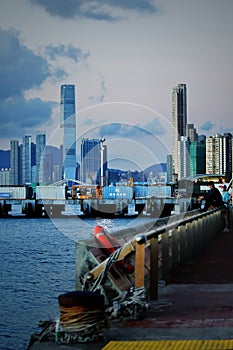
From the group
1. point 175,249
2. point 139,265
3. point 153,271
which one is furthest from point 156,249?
point 175,249

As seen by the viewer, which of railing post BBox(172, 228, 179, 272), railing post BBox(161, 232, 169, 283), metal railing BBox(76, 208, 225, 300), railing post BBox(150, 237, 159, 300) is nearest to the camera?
metal railing BBox(76, 208, 225, 300)

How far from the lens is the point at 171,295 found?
1027cm

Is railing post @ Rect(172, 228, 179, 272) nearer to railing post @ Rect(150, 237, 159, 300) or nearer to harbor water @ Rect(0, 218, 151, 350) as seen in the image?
harbor water @ Rect(0, 218, 151, 350)

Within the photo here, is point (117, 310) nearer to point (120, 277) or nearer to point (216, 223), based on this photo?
point (120, 277)

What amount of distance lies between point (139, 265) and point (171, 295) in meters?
1.55

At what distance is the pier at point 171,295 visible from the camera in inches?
278

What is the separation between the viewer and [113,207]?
17962cm

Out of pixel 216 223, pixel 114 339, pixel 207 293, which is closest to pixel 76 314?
pixel 114 339

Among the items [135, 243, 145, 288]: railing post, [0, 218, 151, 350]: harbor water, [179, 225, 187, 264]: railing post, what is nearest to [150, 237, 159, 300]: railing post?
[135, 243, 145, 288]: railing post

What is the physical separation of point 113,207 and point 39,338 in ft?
566

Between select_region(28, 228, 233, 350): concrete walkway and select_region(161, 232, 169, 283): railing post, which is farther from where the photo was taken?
select_region(161, 232, 169, 283): railing post

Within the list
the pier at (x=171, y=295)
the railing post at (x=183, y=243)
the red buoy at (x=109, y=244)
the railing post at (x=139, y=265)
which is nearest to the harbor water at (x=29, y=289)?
the red buoy at (x=109, y=244)

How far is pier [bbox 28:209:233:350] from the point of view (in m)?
7.05

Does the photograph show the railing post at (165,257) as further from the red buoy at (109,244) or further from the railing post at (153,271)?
the red buoy at (109,244)
